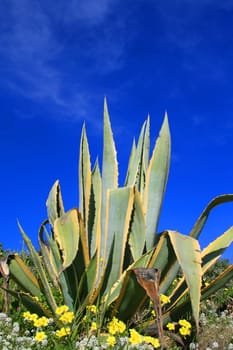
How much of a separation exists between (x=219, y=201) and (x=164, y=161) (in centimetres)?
57

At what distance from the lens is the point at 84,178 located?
4648 millimetres

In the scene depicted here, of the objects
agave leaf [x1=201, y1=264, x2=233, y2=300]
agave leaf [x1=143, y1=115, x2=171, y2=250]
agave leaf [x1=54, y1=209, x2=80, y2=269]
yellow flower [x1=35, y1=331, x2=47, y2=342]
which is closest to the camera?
yellow flower [x1=35, y1=331, x2=47, y2=342]

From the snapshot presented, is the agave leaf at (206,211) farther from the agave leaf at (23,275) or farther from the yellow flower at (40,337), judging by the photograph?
the yellow flower at (40,337)

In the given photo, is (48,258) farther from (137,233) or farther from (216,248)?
(216,248)

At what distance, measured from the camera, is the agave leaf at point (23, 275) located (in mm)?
4355

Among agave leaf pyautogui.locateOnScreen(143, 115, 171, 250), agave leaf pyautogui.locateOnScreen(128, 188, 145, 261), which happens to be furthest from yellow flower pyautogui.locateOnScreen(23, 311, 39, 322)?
agave leaf pyautogui.locateOnScreen(143, 115, 171, 250)

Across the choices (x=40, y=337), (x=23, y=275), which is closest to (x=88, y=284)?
(x=23, y=275)

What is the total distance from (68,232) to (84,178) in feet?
2.53

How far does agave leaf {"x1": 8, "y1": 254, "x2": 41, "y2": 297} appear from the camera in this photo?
4.36 metres

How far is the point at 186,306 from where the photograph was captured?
4289mm

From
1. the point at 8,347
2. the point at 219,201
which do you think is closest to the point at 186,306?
the point at 219,201

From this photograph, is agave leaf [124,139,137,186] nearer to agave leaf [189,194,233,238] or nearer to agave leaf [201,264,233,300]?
agave leaf [189,194,233,238]

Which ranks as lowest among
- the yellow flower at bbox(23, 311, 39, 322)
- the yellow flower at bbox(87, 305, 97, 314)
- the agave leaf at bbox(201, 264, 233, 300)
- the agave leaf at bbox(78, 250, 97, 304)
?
the yellow flower at bbox(23, 311, 39, 322)

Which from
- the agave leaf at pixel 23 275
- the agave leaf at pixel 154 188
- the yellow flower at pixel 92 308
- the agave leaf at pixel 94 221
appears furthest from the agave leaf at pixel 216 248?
the agave leaf at pixel 23 275
